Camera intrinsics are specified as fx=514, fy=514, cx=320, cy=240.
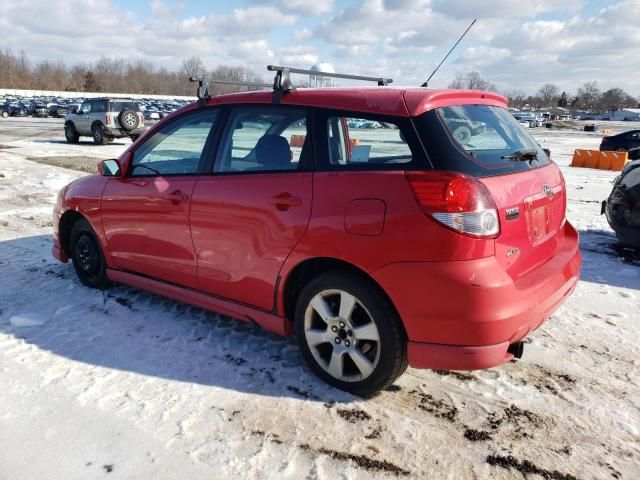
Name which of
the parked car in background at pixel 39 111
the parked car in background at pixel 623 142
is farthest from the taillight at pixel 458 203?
the parked car in background at pixel 39 111

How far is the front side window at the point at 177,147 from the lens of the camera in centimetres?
380

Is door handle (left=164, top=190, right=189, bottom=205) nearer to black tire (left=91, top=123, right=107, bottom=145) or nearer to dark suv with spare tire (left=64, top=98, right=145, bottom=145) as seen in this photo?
dark suv with spare tire (left=64, top=98, right=145, bottom=145)

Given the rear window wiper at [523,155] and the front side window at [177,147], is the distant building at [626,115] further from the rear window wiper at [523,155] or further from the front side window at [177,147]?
the front side window at [177,147]

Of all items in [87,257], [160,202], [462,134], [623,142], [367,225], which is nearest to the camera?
[367,225]

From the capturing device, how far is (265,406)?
300 centimetres

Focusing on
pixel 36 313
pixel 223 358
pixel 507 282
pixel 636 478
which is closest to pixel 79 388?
pixel 223 358

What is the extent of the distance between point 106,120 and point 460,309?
68.4 ft

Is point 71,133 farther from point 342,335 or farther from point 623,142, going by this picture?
point 623,142

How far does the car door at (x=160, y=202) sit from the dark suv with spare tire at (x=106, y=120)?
17680 mm

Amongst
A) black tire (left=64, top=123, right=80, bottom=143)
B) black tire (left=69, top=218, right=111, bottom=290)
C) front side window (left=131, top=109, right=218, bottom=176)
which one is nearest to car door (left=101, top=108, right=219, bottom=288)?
front side window (left=131, top=109, right=218, bottom=176)

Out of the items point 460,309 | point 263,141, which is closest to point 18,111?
point 263,141

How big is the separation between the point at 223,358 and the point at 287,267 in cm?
87

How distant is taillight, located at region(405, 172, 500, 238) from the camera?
258cm

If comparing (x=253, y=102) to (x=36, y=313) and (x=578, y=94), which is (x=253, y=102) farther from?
(x=578, y=94)
